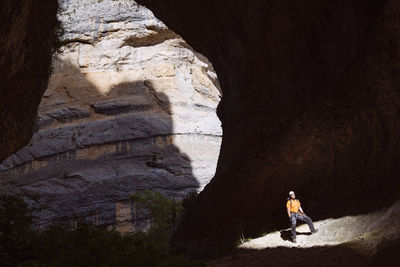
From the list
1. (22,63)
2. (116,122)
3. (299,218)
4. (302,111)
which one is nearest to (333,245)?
(299,218)

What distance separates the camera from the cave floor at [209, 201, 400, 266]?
6.80m

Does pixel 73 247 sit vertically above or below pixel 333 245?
above

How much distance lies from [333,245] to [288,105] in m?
4.71

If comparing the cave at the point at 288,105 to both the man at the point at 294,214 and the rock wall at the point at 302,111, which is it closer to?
→ the rock wall at the point at 302,111

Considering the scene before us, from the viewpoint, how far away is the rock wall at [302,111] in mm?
9406

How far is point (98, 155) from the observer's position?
2905 cm

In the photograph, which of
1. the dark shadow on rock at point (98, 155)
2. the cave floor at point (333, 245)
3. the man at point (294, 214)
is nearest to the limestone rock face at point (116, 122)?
the dark shadow on rock at point (98, 155)

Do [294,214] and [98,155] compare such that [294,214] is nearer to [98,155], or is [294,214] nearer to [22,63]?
[22,63]

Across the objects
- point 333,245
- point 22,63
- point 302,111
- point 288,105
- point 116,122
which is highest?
point 116,122

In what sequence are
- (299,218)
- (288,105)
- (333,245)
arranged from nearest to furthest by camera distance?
(333,245) → (299,218) → (288,105)

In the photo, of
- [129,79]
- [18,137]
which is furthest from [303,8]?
[129,79]

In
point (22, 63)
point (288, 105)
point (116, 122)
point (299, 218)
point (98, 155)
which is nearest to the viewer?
point (22, 63)

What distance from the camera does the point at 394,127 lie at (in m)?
9.11

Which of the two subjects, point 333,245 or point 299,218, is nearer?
point 333,245
